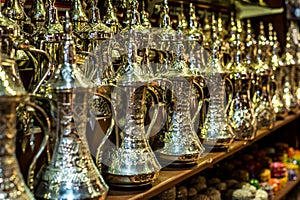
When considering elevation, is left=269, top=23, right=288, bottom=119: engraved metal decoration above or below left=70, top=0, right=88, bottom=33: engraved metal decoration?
below

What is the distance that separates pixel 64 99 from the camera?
62 cm

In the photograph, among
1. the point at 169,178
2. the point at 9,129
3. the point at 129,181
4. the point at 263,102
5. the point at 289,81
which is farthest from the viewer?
the point at 289,81

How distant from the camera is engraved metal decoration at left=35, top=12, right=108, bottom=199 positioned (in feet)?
2.04

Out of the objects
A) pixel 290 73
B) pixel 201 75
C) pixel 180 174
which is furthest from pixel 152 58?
pixel 290 73

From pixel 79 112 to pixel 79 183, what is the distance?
4.0 inches

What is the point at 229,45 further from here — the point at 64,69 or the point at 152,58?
the point at 64,69

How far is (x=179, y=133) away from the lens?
956 mm

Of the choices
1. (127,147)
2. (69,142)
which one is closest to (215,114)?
(127,147)

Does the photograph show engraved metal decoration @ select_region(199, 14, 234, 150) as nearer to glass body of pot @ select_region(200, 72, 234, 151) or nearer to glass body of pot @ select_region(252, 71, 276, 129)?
glass body of pot @ select_region(200, 72, 234, 151)

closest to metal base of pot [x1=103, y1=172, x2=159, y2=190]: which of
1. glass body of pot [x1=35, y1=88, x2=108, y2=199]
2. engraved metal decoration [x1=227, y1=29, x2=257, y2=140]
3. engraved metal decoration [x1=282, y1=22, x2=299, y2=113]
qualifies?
glass body of pot [x1=35, y1=88, x2=108, y2=199]

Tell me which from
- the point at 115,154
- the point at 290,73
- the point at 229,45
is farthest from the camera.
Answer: the point at 290,73

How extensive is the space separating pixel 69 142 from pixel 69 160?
26mm

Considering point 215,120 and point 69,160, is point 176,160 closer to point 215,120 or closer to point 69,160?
point 215,120

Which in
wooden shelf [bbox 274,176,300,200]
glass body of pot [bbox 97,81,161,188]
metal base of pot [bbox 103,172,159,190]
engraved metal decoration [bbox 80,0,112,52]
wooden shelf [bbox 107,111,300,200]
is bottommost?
wooden shelf [bbox 274,176,300,200]
